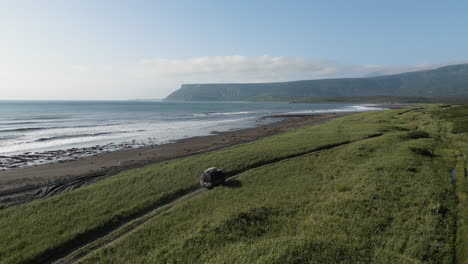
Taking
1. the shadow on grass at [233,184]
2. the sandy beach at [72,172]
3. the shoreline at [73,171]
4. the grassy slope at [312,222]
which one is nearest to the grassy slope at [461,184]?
the grassy slope at [312,222]

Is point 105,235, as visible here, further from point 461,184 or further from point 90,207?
point 461,184

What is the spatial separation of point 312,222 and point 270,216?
10.1 feet

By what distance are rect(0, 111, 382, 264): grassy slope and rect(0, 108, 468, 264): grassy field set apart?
0.09 m

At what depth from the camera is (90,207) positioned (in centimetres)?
2323

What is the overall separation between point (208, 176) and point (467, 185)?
2465 cm

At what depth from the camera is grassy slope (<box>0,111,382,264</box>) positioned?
58.9ft

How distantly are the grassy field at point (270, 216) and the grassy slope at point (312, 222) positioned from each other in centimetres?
7

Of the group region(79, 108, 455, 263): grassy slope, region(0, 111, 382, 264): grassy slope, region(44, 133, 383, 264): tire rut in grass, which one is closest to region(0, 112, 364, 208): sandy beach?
region(0, 111, 382, 264): grassy slope

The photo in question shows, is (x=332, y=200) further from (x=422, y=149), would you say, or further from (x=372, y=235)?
(x=422, y=149)

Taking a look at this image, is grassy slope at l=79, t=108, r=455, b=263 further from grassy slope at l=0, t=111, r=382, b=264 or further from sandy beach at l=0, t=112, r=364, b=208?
sandy beach at l=0, t=112, r=364, b=208

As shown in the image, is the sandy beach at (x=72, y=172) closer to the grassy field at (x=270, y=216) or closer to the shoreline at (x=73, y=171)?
the shoreline at (x=73, y=171)

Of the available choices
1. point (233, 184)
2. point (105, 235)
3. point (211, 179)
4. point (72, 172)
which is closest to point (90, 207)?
point (105, 235)

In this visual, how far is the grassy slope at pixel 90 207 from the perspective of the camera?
1794 cm

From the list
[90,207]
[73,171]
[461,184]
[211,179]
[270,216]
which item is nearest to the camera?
[270,216]
